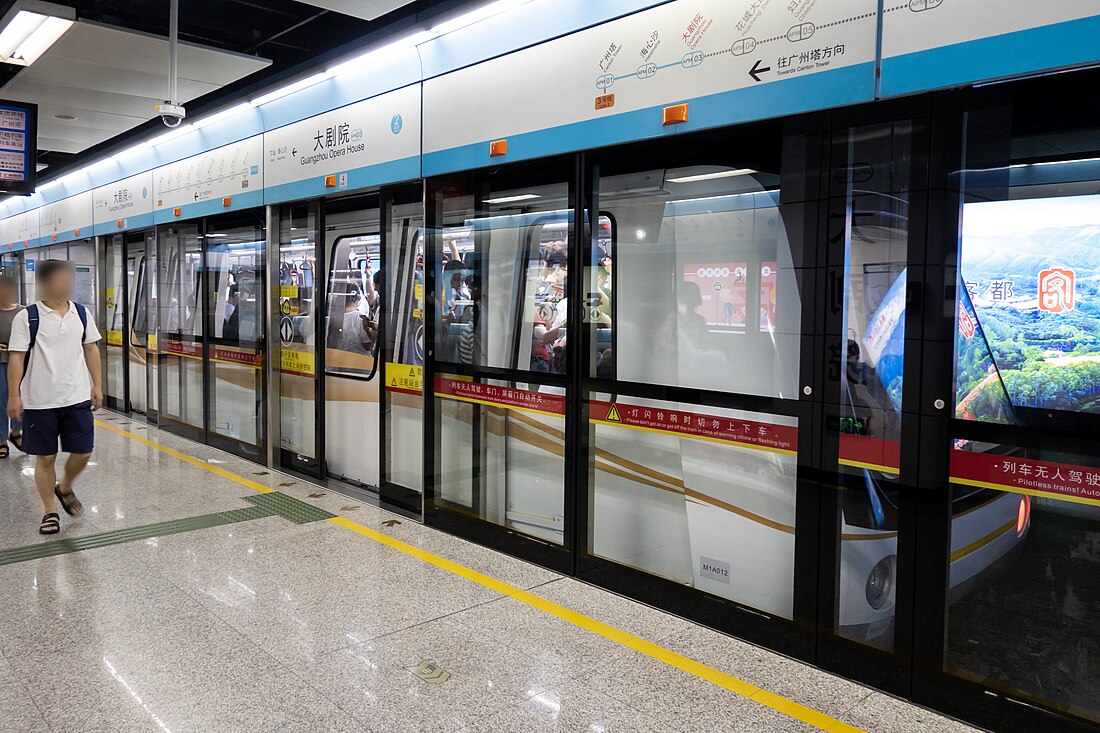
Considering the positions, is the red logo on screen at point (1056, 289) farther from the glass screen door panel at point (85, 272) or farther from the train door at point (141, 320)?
the glass screen door panel at point (85, 272)

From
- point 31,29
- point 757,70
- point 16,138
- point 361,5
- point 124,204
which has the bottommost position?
point 757,70

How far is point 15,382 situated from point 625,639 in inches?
168

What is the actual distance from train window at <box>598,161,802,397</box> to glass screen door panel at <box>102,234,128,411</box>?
8.82 metres

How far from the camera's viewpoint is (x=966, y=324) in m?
2.86

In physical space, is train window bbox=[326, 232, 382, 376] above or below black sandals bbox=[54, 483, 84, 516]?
above

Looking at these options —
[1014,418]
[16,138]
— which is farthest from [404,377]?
[16,138]

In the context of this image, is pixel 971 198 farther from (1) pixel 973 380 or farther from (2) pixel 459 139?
(2) pixel 459 139

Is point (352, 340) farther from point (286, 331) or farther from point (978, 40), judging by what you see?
point (978, 40)

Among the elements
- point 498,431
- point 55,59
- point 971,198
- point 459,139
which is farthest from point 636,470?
point 55,59

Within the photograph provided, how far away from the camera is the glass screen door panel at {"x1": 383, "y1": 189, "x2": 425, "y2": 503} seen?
570 cm

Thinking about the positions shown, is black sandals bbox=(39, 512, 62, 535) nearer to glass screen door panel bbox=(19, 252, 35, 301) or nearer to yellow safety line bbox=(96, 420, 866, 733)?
yellow safety line bbox=(96, 420, 866, 733)

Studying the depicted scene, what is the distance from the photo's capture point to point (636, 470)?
13.6 feet

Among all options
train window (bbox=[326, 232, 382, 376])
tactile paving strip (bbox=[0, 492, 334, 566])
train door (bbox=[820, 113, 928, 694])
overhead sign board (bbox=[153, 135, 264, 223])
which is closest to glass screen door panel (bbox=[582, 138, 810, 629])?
train door (bbox=[820, 113, 928, 694])

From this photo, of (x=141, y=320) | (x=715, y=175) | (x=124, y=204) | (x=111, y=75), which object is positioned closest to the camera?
(x=715, y=175)
